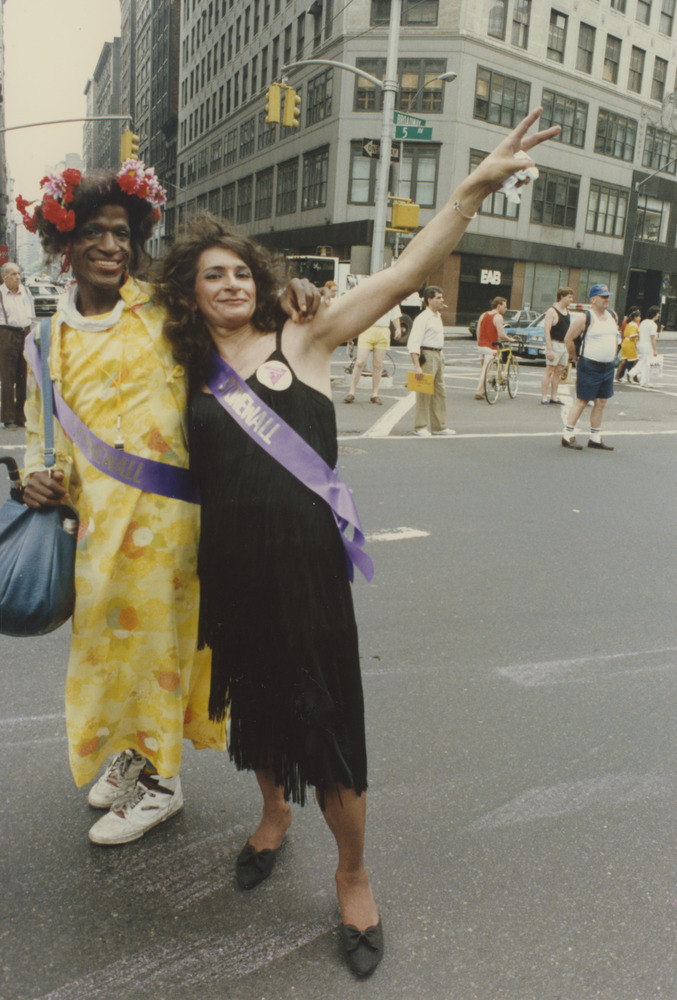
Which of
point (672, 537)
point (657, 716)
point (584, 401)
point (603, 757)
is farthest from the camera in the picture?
point (584, 401)

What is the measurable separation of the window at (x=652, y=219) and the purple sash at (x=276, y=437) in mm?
47067

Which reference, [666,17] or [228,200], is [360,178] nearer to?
[666,17]

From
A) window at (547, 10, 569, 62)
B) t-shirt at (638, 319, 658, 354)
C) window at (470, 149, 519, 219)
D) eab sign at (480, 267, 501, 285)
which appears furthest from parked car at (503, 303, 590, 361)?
window at (547, 10, 569, 62)

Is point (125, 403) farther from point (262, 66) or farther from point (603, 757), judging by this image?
point (262, 66)

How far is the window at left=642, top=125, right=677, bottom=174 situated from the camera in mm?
43812

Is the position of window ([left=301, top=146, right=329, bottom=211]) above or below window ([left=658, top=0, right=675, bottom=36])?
below

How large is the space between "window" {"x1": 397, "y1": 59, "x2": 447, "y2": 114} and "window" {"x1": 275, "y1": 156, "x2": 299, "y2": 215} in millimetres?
7596

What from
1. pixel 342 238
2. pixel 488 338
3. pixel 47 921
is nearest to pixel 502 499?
pixel 47 921

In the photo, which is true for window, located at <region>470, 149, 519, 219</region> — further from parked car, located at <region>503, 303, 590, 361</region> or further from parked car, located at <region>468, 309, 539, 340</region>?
parked car, located at <region>503, 303, 590, 361</region>

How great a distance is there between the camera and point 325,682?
6.75 feet

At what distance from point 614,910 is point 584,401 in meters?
8.12

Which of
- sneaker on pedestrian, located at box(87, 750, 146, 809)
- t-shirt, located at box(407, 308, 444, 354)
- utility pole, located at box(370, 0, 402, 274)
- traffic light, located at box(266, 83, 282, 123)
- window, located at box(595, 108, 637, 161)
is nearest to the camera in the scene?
sneaker on pedestrian, located at box(87, 750, 146, 809)

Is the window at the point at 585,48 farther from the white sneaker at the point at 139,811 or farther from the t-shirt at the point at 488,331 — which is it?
the white sneaker at the point at 139,811

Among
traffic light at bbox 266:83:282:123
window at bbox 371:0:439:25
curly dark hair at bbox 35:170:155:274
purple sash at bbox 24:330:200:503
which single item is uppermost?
window at bbox 371:0:439:25
